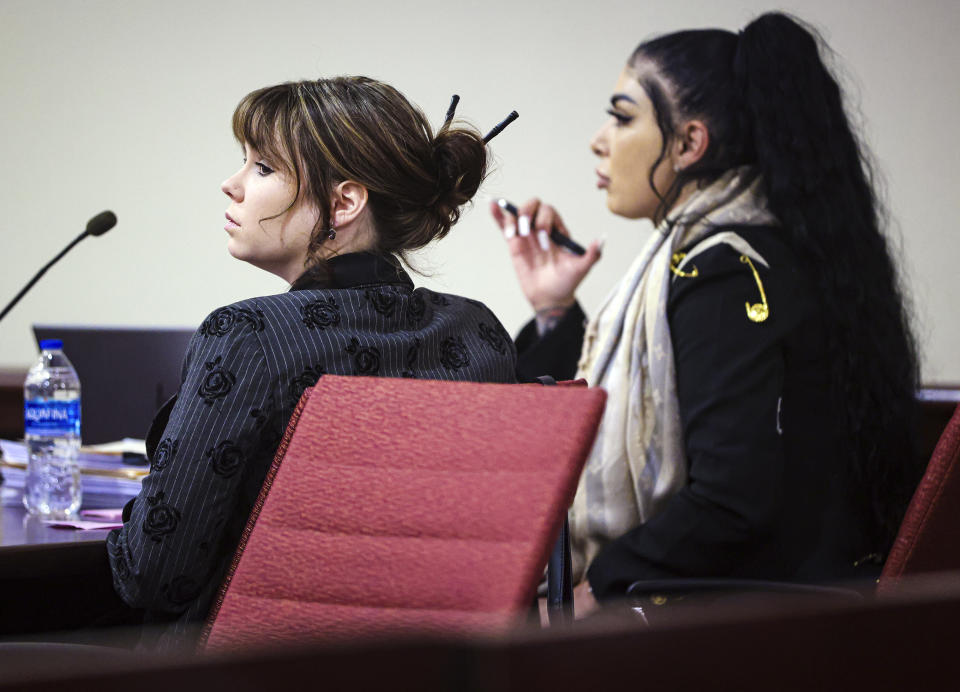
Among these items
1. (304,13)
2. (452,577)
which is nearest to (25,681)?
(452,577)

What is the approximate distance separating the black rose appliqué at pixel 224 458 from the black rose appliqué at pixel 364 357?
0.48 feet

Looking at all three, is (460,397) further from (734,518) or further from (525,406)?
(734,518)

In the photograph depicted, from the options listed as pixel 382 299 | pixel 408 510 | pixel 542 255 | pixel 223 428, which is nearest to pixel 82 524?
pixel 223 428

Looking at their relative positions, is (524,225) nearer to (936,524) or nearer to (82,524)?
(82,524)

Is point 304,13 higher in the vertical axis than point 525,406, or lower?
higher

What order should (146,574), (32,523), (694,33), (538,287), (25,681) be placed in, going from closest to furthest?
1. (25,681)
2. (146,574)
3. (32,523)
4. (694,33)
5. (538,287)

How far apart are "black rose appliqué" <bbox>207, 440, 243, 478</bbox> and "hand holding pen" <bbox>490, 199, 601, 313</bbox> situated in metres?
1.42

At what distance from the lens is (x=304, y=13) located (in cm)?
336

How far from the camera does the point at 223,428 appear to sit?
1.00m

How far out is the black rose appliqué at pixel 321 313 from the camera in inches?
42.1

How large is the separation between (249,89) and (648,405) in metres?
2.12

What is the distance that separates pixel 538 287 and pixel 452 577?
1705mm

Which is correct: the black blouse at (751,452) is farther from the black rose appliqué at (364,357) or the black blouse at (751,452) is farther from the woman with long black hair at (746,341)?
the black rose appliqué at (364,357)

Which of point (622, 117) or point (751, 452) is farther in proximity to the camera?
point (622, 117)
